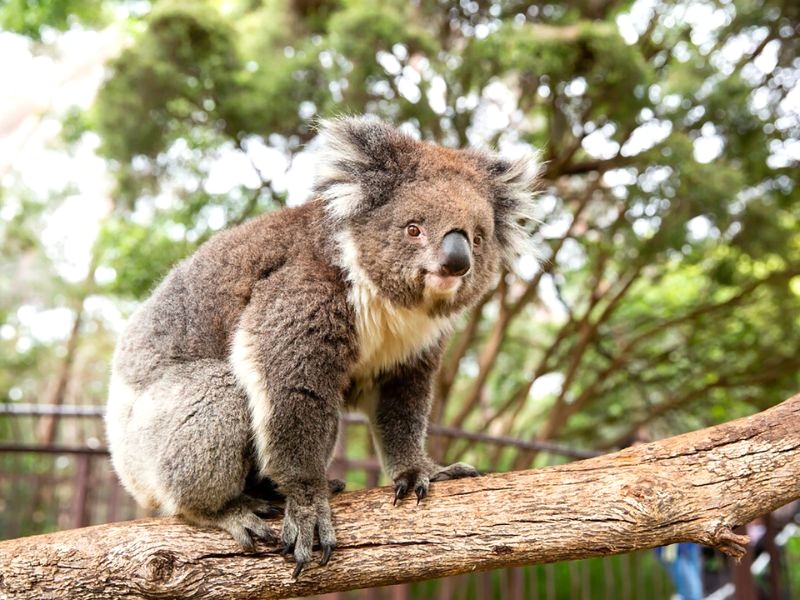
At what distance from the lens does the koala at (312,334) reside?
258 centimetres

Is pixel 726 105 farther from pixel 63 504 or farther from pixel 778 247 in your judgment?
pixel 63 504

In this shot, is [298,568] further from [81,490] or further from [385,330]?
[81,490]

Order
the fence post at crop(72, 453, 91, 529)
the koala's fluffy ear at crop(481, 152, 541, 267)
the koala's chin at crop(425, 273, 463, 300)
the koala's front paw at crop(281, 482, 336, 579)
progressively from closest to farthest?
1. the koala's front paw at crop(281, 482, 336, 579)
2. the koala's chin at crop(425, 273, 463, 300)
3. the koala's fluffy ear at crop(481, 152, 541, 267)
4. the fence post at crop(72, 453, 91, 529)

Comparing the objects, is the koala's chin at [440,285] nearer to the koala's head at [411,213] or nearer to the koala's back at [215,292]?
the koala's head at [411,213]

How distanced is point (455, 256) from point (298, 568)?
3.81 feet

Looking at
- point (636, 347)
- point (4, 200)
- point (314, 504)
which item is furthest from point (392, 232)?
point (4, 200)

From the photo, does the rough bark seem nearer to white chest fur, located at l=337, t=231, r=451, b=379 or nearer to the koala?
the koala

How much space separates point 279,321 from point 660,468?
135 centimetres

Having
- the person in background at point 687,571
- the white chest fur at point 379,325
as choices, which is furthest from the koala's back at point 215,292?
the person in background at point 687,571

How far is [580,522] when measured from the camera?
234 cm

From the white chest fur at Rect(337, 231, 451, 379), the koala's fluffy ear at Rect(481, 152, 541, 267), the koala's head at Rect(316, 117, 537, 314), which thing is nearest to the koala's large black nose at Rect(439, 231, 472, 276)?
the koala's head at Rect(316, 117, 537, 314)

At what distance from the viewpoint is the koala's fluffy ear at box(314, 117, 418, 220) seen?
2932mm

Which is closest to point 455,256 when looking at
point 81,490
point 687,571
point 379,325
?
point 379,325

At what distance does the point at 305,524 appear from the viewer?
2.46m
